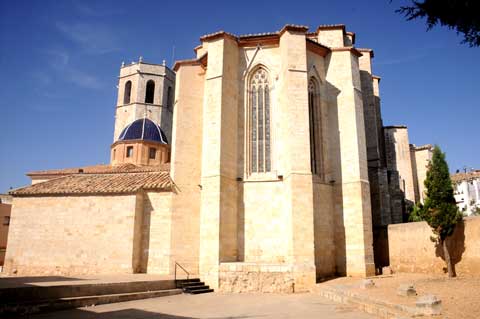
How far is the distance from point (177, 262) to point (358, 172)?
8163 mm

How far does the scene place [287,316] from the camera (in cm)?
801

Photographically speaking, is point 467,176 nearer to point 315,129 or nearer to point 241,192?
point 315,129

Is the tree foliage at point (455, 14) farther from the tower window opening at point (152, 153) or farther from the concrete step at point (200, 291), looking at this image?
the tower window opening at point (152, 153)

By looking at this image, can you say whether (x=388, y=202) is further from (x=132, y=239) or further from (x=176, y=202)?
(x=132, y=239)

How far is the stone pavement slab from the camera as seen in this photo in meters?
8.21

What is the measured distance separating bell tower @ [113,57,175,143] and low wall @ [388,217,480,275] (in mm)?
29423

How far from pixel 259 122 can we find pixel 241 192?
3.13m

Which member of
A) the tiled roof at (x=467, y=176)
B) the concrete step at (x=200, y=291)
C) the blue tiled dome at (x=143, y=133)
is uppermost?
the blue tiled dome at (x=143, y=133)

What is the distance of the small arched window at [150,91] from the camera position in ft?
137

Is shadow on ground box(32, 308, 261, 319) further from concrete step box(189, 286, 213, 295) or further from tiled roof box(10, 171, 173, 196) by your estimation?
tiled roof box(10, 171, 173, 196)

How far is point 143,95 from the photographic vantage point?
40719mm

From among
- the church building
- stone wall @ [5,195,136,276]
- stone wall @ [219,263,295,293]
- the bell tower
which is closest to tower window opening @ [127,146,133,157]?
the church building

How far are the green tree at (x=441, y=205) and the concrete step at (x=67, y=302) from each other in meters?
9.65

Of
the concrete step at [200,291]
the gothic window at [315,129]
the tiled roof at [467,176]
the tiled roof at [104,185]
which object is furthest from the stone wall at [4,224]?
the tiled roof at [467,176]
